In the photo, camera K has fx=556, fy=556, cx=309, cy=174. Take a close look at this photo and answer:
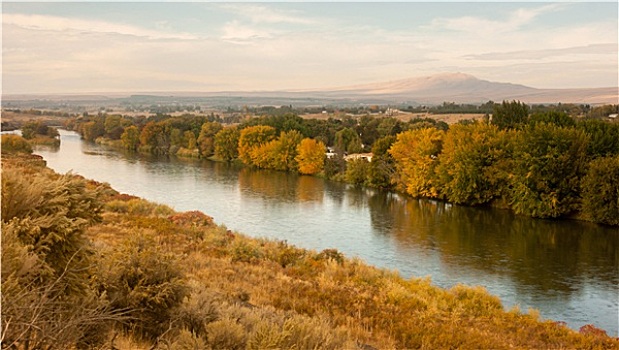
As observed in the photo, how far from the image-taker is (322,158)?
58.6m

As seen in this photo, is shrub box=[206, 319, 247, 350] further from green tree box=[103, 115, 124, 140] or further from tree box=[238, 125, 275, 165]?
green tree box=[103, 115, 124, 140]

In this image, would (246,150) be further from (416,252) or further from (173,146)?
(416,252)

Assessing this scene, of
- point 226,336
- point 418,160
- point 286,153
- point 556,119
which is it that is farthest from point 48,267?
point 286,153

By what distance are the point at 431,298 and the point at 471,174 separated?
28.2 metres

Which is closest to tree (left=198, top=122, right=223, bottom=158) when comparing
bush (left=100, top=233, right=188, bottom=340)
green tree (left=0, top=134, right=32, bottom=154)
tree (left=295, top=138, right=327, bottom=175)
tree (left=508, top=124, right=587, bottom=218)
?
tree (left=295, top=138, right=327, bottom=175)

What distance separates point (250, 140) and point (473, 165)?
109 ft

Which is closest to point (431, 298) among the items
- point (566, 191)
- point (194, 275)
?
point (194, 275)

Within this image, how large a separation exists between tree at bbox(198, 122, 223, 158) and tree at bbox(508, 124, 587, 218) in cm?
4527

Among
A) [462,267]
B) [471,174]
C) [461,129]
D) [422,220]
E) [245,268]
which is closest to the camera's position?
[245,268]

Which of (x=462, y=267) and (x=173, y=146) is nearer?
(x=462, y=267)

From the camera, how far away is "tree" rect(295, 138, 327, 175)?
5841cm

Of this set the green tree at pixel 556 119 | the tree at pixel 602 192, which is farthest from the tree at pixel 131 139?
the tree at pixel 602 192

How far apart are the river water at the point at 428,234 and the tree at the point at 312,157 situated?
4.59m

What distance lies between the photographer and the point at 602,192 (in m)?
34.3
